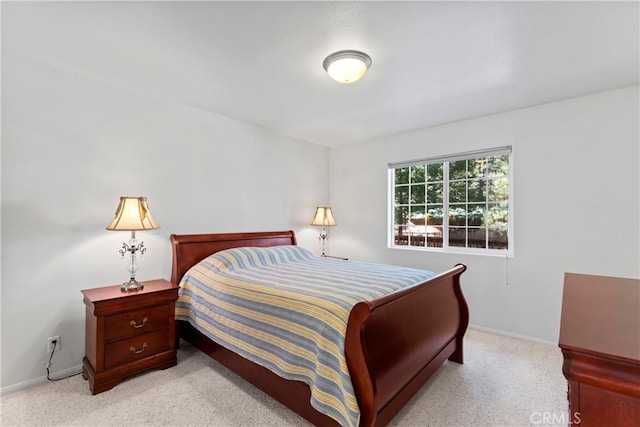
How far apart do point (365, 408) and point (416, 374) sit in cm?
62

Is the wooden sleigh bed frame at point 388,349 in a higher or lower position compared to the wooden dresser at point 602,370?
lower

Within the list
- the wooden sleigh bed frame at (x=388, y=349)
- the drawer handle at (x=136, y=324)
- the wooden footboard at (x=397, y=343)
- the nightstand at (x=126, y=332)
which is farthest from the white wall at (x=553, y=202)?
the drawer handle at (x=136, y=324)

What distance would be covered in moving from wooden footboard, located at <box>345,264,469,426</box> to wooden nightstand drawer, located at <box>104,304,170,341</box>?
5.43 feet

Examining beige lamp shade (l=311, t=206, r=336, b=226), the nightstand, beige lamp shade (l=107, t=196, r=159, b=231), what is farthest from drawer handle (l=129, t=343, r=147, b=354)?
beige lamp shade (l=311, t=206, r=336, b=226)

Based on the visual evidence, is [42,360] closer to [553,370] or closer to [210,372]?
[210,372]

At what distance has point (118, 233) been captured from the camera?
101 inches

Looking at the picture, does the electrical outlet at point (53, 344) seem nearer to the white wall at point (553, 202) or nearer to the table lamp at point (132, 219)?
the table lamp at point (132, 219)

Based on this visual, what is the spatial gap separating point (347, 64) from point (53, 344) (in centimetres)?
300

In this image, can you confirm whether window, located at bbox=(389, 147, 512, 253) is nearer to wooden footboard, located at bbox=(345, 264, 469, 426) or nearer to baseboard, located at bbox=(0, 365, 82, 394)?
wooden footboard, located at bbox=(345, 264, 469, 426)

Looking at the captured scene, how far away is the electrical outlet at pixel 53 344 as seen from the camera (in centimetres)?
222

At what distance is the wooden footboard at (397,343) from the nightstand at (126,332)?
5.44 feet

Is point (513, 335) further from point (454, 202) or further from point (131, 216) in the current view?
point (131, 216)

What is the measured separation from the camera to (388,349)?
1599mm

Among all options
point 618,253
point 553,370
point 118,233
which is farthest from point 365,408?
point 618,253
